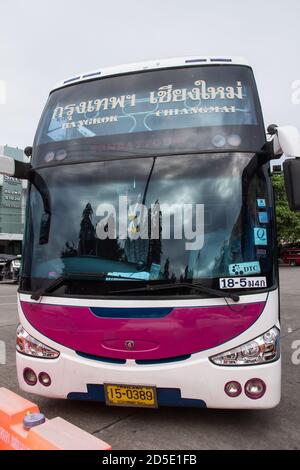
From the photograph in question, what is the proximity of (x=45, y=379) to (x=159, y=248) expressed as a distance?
149cm

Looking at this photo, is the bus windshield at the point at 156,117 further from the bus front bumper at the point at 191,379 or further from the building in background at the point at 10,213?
the building in background at the point at 10,213

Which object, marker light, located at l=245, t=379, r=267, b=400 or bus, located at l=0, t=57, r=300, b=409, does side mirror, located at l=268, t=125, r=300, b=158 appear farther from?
marker light, located at l=245, t=379, r=267, b=400

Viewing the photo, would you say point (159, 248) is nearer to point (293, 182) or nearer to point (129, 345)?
point (129, 345)

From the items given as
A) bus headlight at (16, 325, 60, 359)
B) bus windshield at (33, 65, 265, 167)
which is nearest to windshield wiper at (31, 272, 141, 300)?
bus headlight at (16, 325, 60, 359)

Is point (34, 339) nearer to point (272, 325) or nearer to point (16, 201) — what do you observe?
point (272, 325)

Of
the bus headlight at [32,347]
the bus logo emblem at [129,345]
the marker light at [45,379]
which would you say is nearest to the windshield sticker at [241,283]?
the bus logo emblem at [129,345]

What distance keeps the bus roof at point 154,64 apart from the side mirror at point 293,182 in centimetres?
124

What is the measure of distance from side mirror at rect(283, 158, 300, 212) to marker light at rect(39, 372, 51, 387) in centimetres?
250

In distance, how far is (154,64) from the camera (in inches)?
170

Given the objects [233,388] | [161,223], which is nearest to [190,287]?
[161,223]

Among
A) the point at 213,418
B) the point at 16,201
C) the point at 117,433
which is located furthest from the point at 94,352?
the point at 16,201

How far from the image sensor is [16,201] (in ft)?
134

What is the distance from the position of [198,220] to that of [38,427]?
6.43ft

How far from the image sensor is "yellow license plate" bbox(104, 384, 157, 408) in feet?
11.3
